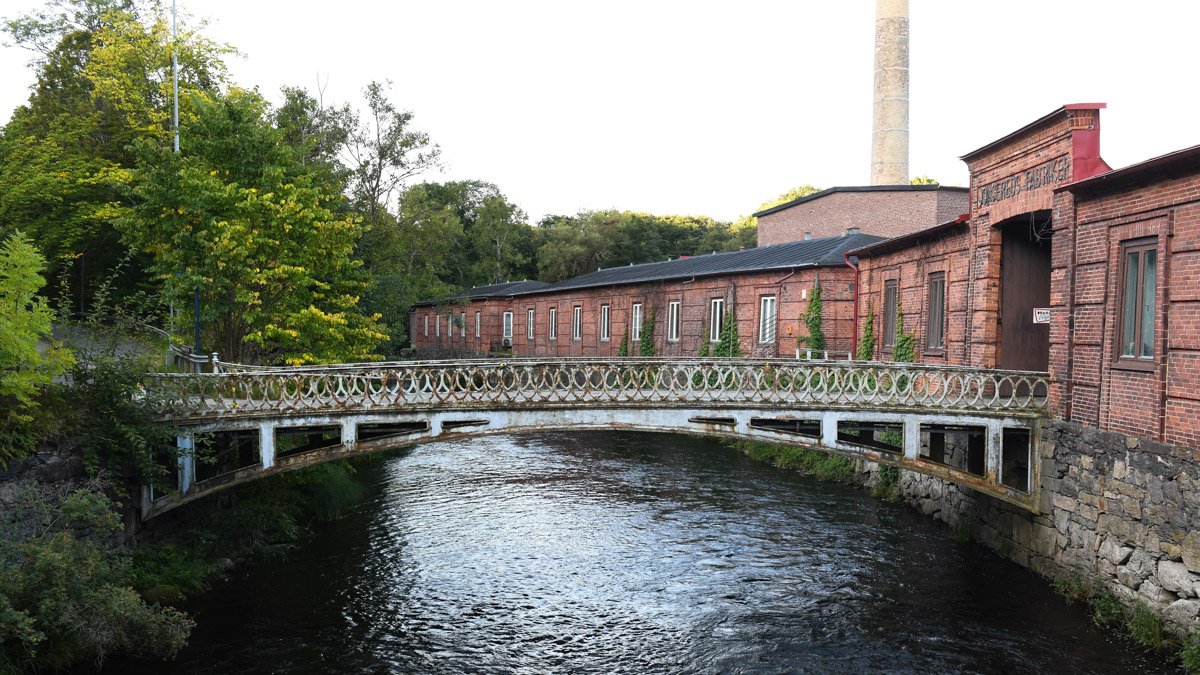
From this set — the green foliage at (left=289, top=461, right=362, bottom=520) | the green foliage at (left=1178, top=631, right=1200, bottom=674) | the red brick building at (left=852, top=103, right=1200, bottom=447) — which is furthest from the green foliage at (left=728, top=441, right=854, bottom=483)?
the green foliage at (left=1178, top=631, right=1200, bottom=674)

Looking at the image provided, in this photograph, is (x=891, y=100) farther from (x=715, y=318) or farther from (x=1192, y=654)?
(x=1192, y=654)

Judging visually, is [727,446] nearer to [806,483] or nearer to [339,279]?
[806,483]

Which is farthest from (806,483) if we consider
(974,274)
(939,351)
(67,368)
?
(67,368)

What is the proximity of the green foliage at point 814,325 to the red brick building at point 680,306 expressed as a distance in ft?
0.63

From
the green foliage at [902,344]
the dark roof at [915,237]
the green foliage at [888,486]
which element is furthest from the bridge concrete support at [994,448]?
the green foliage at [902,344]

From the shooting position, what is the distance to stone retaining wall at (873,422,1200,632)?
11492mm

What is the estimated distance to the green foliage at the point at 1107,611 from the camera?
1257 cm

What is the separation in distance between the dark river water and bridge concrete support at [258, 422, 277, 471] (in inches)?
87.2

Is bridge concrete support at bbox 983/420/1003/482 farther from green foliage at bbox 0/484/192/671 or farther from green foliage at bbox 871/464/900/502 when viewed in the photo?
green foliage at bbox 0/484/192/671

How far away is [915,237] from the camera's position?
21.0m

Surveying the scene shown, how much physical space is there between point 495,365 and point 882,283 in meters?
13.7

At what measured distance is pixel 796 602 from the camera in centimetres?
1411

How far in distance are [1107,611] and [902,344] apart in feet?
34.6

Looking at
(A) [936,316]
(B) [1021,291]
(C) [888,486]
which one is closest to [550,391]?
(B) [1021,291]
